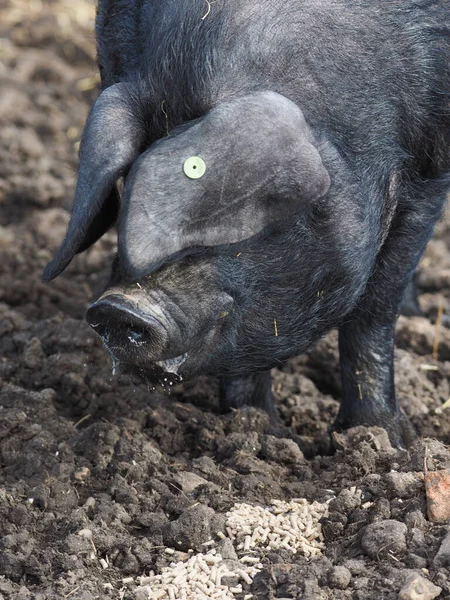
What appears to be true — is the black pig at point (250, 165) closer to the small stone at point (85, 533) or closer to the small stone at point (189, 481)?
the small stone at point (189, 481)

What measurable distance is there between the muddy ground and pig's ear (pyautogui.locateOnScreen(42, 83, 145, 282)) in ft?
2.38

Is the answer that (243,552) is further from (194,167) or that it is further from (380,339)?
(380,339)

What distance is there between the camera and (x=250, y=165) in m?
2.97

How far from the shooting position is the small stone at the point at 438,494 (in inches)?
124

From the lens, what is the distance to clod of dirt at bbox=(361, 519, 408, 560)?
3.02m

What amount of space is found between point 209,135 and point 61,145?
3720 millimetres

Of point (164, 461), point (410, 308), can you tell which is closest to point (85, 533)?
point (164, 461)

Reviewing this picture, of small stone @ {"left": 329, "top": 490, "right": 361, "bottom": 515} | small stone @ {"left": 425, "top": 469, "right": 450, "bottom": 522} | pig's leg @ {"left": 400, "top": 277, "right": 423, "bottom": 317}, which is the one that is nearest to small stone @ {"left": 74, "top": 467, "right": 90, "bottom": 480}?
small stone @ {"left": 329, "top": 490, "right": 361, "bottom": 515}

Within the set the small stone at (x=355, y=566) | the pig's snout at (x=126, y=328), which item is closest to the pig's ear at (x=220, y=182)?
the pig's snout at (x=126, y=328)

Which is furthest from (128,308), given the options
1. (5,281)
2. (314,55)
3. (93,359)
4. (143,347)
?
(5,281)

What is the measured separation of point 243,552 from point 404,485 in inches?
20.8

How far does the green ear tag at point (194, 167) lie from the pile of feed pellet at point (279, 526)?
3.48 ft

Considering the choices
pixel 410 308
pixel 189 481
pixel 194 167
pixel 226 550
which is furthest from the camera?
pixel 410 308

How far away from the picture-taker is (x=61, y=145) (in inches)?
256
